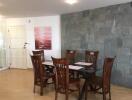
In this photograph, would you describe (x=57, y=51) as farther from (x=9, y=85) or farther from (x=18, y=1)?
(x=18, y=1)

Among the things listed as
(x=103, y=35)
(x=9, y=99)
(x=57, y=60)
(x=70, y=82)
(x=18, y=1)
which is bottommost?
(x=9, y=99)

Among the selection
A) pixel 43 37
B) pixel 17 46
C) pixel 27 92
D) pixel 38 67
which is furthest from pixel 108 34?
pixel 17 46

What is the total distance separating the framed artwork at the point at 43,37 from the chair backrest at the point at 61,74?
3.53m

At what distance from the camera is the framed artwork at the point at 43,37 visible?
7306 mm

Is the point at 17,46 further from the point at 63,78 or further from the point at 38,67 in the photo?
the point at 63,78

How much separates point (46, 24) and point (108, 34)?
112 inches

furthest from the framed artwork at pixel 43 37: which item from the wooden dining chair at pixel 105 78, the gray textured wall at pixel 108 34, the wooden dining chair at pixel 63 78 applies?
the wooden dining chair at pixel 105 78

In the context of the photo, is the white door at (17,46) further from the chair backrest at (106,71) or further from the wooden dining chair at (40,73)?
the chair backrest at (106,71)

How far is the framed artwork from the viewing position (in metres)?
7.31

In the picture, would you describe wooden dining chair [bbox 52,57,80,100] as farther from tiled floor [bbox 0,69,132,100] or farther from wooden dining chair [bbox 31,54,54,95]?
wooden dining chair [bbox 31,54,54,95]

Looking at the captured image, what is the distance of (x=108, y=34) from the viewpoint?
541cm

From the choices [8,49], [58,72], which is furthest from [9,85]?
[8,49]

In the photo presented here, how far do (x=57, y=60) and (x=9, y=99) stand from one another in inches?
62.7

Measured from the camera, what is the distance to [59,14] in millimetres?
6867
